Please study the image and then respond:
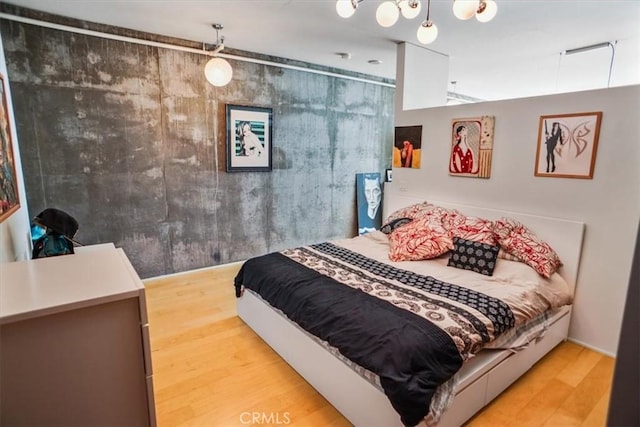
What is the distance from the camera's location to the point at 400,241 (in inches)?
117

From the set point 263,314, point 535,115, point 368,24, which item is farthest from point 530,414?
point 368,24

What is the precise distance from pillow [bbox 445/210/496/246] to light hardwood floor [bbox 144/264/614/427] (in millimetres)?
982

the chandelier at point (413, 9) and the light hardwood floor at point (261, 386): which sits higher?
the chandelier at point (413, 9)

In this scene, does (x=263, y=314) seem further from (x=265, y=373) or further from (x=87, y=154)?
(x=87, y=154)

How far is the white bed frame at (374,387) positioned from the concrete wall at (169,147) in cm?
149

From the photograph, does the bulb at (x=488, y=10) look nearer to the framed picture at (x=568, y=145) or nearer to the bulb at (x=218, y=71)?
the framed picture at (x=568, y=145)

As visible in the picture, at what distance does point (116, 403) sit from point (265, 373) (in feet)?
3.65

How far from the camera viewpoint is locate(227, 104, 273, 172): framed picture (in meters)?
4.02

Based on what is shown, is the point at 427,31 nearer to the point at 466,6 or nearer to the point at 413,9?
the point at 413,9

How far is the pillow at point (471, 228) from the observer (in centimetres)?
277

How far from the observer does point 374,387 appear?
1692 millimetres

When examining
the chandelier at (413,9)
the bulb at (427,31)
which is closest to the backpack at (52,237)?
the chandelier at (413,9)

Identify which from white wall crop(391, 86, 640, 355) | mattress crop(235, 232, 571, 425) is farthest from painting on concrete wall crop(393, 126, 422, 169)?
mattress crop(235, 232, 571, 425)

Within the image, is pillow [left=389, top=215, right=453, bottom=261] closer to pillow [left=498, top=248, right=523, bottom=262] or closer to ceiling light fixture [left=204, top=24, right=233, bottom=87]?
pillow [left=498, top=248, right=523, bottom=262]
